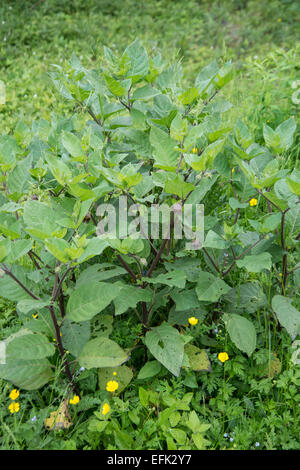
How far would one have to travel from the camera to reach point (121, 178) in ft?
5.02

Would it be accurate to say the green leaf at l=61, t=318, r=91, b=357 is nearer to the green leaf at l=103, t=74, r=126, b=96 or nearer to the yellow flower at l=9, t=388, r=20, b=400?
the yellow flower at l=9, t=388, r=20, b=400

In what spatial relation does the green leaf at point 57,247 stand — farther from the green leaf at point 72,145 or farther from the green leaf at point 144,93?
the green leaf at point 144,93

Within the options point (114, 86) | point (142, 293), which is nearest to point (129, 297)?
point (142, 293)

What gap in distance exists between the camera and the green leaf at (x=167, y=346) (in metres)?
1.62

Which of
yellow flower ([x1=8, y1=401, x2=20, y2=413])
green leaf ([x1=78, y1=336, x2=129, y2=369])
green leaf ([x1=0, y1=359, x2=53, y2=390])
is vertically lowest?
yellow flower ([x1=8, y1=401, x2=20, y2=413])

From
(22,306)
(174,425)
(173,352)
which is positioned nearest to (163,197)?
(173,352)

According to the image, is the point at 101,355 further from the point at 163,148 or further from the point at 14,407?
the point at 163,148

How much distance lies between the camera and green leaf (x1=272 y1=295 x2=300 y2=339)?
5.41 ft

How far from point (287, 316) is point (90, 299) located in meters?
0.75

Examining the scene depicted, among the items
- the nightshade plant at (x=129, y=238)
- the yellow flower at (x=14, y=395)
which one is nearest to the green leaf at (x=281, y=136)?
the nightshade plant at (x=129, y=238)

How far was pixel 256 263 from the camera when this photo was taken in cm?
159

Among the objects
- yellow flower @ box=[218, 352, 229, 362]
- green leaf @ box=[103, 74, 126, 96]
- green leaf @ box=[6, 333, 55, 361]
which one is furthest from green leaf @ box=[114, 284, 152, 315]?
green leaf @ box=[103, 74, 126, 96]

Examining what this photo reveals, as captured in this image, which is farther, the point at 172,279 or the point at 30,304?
the point at 172,279

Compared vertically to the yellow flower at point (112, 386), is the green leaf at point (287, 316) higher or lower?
higher
